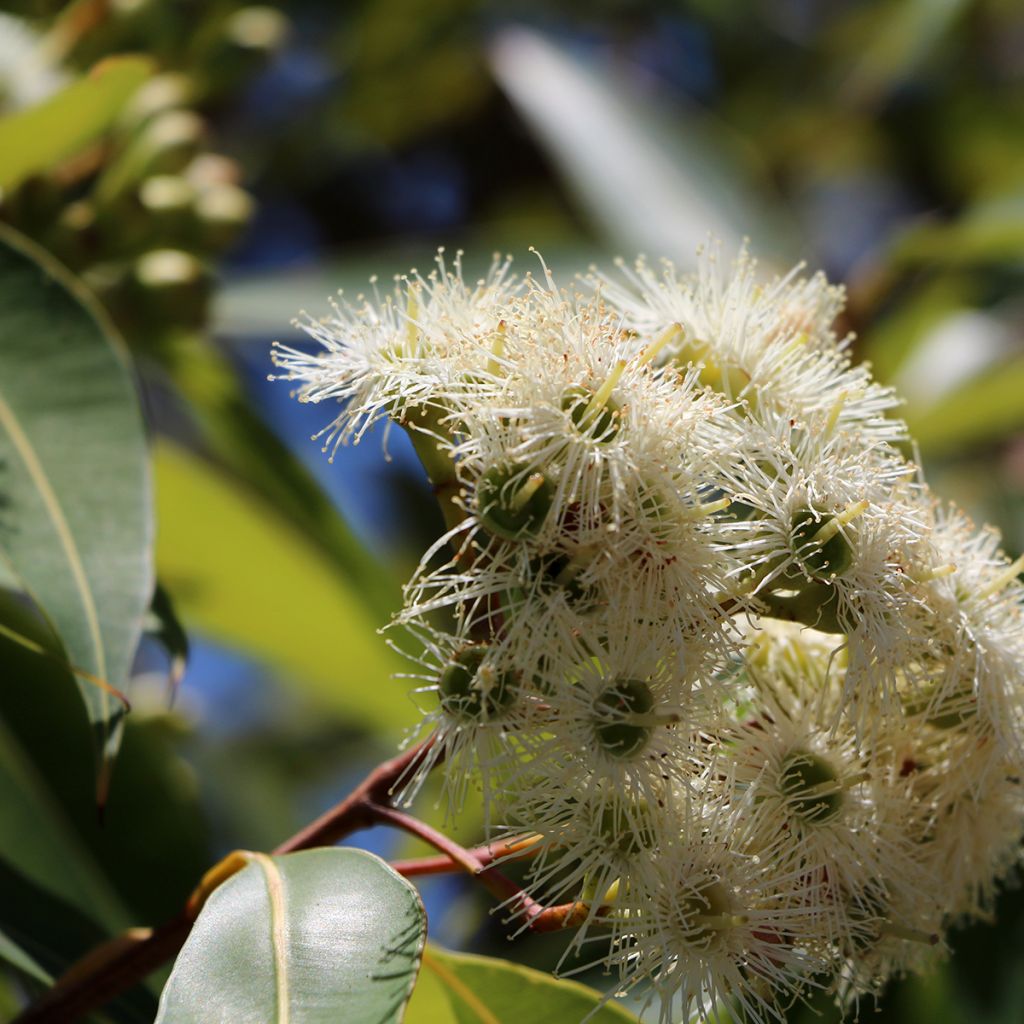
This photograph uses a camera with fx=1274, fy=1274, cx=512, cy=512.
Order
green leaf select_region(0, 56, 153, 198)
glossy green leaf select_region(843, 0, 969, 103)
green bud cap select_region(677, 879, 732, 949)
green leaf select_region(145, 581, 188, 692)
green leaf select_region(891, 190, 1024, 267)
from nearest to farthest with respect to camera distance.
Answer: green bud cap select_region(677, 879, 732, 949)
green leaf select_region(145, 581, 188, 692)
green leaf select_region(0, 56, 153, 198)
green leaf select_region(891, 190, 1024, 267)
glossy green leaf select_region(843, 0, 969, 103)

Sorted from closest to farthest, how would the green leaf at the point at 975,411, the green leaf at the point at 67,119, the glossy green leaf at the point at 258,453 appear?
1. the green leaf at the point at 67,119
2. the glossy green leaf at the point at 258,453
3. the green leaf at the point at 975,411

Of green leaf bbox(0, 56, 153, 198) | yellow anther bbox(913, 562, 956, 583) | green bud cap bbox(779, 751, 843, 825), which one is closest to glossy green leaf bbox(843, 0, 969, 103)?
green leaf bbox(0, 56, 153, 198)

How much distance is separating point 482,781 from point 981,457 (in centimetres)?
240

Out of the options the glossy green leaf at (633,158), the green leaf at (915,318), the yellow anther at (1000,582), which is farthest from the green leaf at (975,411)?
the yellow anther at (1000,582)

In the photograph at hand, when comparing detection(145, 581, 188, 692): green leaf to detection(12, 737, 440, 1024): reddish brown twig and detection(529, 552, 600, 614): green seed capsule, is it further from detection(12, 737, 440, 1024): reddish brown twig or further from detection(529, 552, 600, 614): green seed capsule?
detection(529, 552, 600, 614): green seed capsule

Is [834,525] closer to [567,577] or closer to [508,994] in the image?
[567,577]

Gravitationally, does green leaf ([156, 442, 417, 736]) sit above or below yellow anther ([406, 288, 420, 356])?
below

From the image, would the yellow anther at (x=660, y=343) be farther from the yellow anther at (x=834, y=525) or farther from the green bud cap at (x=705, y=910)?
the green bud cap at (x=705, y=910)

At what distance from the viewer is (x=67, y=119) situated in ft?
4.86

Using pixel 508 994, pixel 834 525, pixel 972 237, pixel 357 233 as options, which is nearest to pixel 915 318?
pixel 972 237

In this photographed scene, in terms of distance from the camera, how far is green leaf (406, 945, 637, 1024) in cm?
106

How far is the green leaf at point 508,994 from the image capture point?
1062mm

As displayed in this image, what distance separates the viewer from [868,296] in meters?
2.34

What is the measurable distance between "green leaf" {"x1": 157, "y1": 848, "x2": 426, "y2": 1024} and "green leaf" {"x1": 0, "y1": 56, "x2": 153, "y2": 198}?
95 cm
